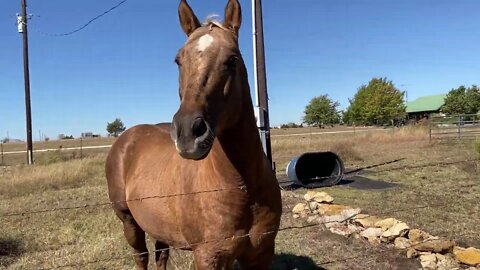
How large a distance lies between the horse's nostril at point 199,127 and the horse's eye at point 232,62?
42 cm

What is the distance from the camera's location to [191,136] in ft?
6.15

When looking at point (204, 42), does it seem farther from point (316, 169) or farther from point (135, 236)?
point (316, 169)

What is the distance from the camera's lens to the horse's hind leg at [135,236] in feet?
14.6

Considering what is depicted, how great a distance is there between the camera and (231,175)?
2.51 meters

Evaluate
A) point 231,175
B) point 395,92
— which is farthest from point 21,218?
point 395,92

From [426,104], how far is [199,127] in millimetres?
95854

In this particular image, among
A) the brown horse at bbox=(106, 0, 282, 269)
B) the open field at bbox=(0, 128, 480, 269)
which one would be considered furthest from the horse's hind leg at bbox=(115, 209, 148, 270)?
the brown horse at bbox=(106, 0, 282, 269)

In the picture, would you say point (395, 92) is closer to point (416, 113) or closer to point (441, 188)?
point (416, 113)

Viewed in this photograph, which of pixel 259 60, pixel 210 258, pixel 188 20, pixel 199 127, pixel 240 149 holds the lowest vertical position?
pixel 210 258

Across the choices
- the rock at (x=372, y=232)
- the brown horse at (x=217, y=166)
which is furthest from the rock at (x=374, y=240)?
the brown horse at (x=217, y=166)

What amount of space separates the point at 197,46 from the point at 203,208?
97cm

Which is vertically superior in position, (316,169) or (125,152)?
(125,152)

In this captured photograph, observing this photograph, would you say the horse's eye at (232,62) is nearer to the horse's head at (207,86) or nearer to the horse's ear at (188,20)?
the horse's head at (207,86)

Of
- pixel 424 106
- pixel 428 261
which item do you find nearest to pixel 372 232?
pixel 428 261
